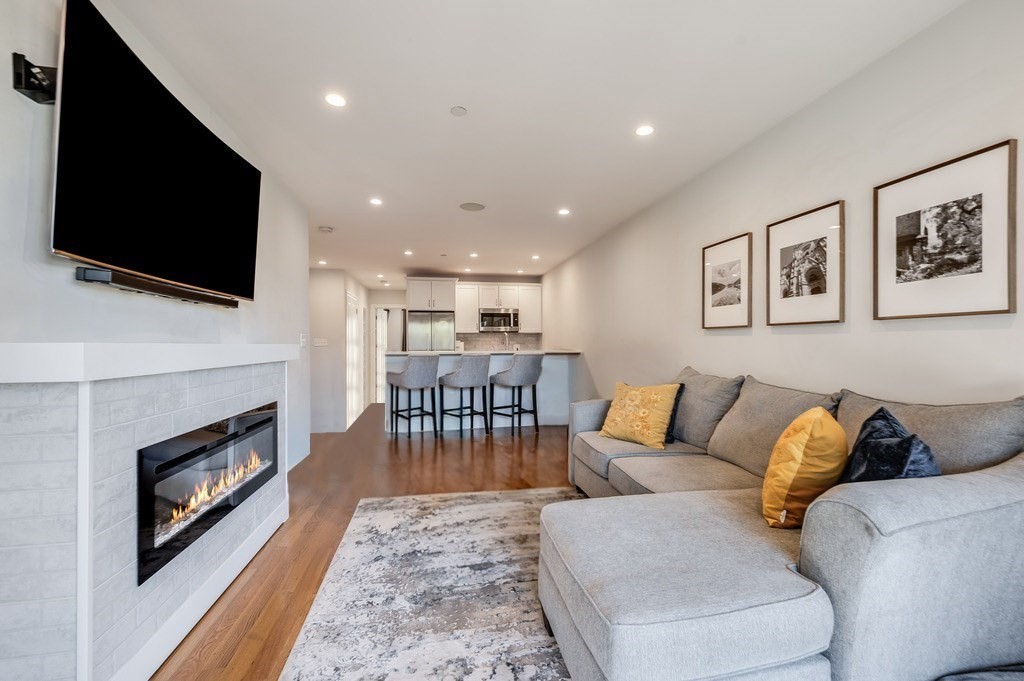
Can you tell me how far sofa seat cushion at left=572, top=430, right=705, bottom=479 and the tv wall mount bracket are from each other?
9.41 feet

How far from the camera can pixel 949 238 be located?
1.64 metres

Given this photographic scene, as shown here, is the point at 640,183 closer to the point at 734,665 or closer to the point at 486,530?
the point at 486,530

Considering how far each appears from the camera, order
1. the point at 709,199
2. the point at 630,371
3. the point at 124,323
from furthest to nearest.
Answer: the point at 630,371 < the point at 709,199 < the point at 124,323

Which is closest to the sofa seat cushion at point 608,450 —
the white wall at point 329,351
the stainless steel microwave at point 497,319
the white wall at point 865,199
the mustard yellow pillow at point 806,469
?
the white wall at point 865,199

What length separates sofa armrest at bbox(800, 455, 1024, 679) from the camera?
1.01m

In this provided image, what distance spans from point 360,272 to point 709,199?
233 inches

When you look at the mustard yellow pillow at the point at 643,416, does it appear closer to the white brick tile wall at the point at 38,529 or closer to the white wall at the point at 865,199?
the white wall at the point at 865,199

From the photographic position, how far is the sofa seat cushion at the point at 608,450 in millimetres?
2533

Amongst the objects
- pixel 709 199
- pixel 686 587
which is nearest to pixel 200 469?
pixel 686 587

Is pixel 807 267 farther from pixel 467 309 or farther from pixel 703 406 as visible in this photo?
pixel 467 309

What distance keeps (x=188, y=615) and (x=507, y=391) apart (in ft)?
14.1

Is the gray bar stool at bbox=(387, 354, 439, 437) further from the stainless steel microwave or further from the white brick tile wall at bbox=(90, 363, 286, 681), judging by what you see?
the white brick tile wall at bbox=(90, 363, 286, 681)

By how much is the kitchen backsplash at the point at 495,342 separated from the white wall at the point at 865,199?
14.4ft

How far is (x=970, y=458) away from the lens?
132cm
